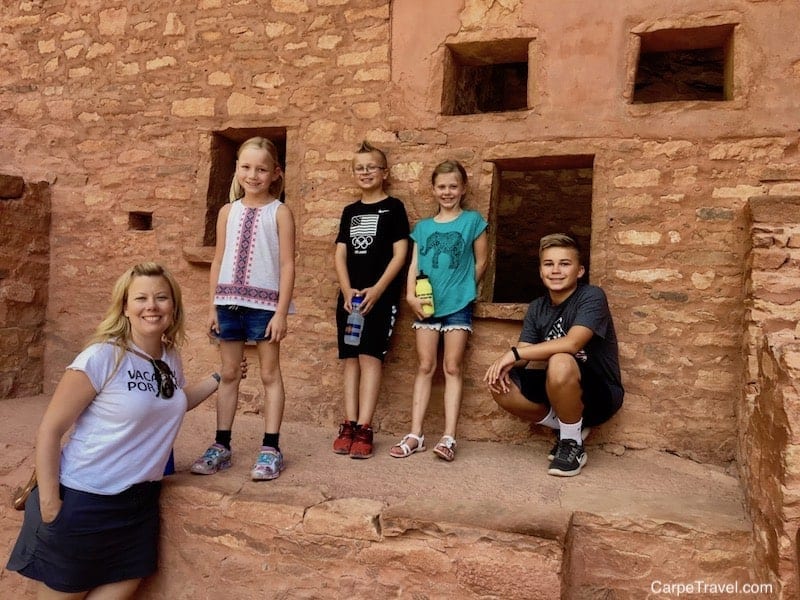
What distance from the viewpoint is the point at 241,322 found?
3.23 m

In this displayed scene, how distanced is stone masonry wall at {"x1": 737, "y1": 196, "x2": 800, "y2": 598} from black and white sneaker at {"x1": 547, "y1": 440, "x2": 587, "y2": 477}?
0.74 meters

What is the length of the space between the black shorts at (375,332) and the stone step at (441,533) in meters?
0.67

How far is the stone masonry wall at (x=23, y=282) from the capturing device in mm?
4672

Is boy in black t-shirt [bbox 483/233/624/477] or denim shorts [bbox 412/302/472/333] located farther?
denim shorts [bbox 412/302/472/333]

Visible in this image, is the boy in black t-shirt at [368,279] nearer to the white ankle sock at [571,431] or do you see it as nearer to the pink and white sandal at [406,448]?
the pink and white sandal at [406,448]

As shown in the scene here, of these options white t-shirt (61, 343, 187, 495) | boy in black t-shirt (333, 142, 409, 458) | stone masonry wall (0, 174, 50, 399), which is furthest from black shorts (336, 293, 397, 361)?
stone masonry wall (0, 174, 50, 399)

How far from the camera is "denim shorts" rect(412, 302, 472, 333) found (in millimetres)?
3627

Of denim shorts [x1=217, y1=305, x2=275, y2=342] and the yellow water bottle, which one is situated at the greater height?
the yellow water bottle

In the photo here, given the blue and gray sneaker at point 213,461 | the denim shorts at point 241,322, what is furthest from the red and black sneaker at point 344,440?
the denim shorts at point 241,322

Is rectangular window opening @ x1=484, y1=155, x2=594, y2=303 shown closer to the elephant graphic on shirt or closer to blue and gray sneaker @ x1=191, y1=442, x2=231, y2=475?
the elephant graphic on shirt

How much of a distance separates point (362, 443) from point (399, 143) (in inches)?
73.6

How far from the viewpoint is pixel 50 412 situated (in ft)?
8.05

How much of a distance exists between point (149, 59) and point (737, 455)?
4.53 metres

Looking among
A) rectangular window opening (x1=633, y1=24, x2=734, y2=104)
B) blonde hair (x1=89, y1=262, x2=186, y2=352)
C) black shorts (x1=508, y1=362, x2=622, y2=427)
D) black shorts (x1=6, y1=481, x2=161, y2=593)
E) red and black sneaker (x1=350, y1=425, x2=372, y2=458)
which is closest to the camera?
black shorts (x1=6, y1=481, x2=161, y2=593)
